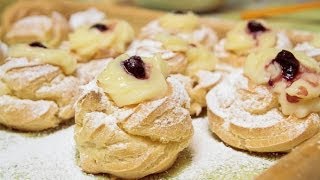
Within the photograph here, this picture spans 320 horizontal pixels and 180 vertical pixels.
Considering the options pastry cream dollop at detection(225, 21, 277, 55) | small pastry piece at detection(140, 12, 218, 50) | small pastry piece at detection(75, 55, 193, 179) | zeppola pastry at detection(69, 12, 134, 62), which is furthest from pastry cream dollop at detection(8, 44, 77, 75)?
pastry cream dollop at detection(225, 21, 277, 55)

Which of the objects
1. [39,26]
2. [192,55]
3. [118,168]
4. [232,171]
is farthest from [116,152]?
[39,26]

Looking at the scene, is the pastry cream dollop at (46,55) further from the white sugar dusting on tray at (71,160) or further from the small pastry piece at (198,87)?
the small pastry piece at (198,87)

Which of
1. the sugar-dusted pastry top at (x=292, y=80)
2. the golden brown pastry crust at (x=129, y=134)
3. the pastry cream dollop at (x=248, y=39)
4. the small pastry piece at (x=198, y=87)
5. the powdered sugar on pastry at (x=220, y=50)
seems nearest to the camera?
the golden brown pastry crust at (x=129, y=134)

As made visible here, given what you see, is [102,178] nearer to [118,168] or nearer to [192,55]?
[118,168]

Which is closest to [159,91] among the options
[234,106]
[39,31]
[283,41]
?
[234,106]

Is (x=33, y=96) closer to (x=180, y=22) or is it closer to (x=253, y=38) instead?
(x=180, y=22)

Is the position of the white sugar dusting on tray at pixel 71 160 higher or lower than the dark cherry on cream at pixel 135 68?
lower

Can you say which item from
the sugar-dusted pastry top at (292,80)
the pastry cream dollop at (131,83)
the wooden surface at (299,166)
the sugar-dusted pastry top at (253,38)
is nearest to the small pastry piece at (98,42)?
the sugar-dusted pastry top at (253,38)
